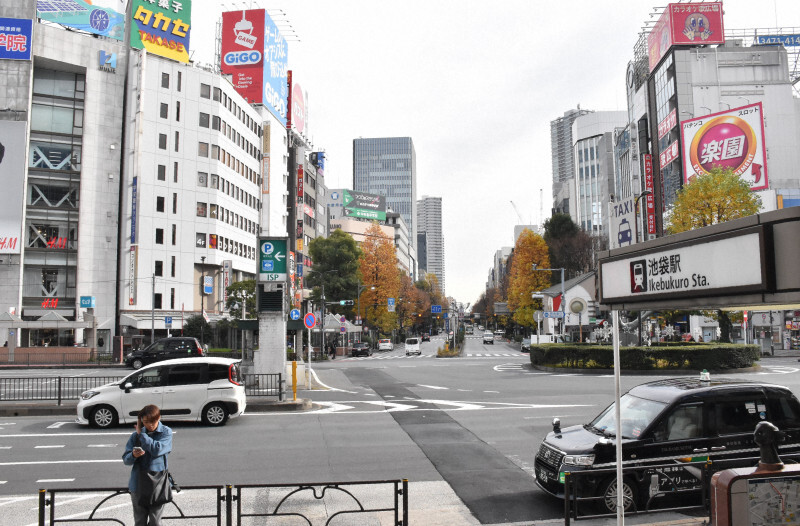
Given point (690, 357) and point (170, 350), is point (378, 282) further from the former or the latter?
point (690, 357)

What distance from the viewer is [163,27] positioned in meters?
59.7

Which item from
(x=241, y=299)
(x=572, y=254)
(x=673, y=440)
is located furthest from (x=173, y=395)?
(x=572, y=254)

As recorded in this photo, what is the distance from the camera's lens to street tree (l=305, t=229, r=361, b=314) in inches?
2721

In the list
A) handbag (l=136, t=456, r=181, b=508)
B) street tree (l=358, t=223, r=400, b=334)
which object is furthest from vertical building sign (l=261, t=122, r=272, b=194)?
handbag (l=136, t=456, r=181, b=508)

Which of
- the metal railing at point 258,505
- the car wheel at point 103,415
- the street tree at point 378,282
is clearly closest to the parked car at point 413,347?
the street tree at point 378,282

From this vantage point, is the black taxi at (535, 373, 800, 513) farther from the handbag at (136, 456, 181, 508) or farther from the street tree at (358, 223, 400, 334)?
the street tree at (358, 223, 400, 334)

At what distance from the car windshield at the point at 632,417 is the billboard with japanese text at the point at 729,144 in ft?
177

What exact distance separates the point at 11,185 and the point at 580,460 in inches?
2258

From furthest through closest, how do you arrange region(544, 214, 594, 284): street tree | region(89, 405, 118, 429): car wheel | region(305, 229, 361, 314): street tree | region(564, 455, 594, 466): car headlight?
region(544, 214, 594, 284): street tree
region(305, 229, 361, 314): street tree
region(89, 405, 118, 429): car wheel
region(564, 455, 594, 466): car headlight

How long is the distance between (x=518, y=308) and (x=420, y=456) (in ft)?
206

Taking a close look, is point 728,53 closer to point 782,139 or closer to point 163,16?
point 782,139

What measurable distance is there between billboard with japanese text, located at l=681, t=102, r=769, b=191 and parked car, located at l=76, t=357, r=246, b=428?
53834mm

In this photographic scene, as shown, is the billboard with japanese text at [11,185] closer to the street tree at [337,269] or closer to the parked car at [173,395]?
the street tree at [337,269]

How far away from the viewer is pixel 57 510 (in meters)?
8.83
